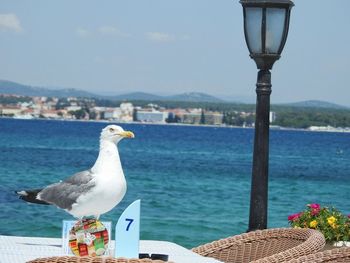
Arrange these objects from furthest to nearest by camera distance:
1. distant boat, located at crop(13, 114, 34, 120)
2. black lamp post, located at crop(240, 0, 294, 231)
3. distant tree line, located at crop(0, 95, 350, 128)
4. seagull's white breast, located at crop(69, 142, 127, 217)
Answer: distant boat, located at crop(13, 114, 34, 120), distant tree line, located at crop(0, 95, 350, 128), black lamp post, located at crop(240, 0, 294, 231), seagull's white breast, located at crop(69, 142, 127, 217)

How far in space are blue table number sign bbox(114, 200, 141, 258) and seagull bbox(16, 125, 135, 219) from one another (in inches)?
15.9

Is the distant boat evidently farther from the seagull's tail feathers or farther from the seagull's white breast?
the seagull's white breast

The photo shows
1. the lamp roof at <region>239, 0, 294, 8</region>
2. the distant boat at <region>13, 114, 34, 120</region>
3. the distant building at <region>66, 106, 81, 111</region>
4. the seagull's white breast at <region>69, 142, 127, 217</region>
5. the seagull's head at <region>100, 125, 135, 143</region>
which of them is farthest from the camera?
the distant building at <region>66, 106, 81, 111</region>

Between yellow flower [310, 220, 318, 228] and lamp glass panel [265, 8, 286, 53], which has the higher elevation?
lamp glass panel [265, 8, 286, 53]

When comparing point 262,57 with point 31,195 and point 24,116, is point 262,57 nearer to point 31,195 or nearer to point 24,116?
point 31,195

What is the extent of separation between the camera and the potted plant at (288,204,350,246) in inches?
390

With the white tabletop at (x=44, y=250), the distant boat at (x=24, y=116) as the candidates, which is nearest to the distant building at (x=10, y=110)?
the distant boat at (x=24, y=116)

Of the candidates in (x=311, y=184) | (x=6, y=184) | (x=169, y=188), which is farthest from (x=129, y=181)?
(x=311, y=184)

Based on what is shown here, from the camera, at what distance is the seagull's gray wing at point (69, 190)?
5285 mm

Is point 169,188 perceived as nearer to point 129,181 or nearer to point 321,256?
point 129,181

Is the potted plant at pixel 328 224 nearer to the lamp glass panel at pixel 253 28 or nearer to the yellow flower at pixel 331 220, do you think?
the yellow flower at pixel 331 220

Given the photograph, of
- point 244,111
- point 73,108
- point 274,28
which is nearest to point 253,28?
point 274,28

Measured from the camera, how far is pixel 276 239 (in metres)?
7.07

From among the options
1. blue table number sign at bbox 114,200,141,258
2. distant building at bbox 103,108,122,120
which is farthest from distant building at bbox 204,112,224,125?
blue table number sign at bbox 114,200,141,258
